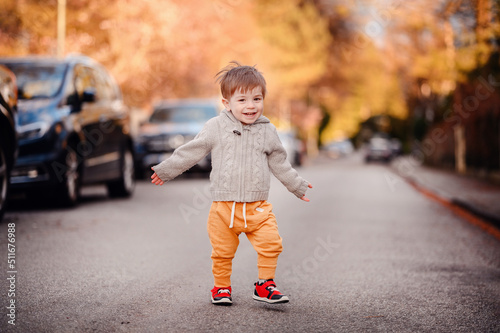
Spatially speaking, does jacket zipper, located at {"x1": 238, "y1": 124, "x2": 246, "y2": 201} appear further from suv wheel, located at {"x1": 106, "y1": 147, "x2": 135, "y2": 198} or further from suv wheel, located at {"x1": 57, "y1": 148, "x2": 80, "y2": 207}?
suv wheel, located at {"x1": 106, "y1": 147, "x2": 135, "y2": 198}

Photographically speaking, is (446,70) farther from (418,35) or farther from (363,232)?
(363,232)

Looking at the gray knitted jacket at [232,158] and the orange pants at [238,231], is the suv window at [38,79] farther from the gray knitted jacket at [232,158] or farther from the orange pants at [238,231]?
the orange pants at [238,231]

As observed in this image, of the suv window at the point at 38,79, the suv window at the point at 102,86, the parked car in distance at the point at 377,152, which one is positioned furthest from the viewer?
the parked car in distance at the point at 377,152

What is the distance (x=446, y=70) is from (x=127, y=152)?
17.9m

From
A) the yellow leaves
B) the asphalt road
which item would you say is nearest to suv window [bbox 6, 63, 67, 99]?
the asphalt road

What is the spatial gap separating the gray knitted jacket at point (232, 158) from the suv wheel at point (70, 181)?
5.07m

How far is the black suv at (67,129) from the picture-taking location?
9148 millimetres

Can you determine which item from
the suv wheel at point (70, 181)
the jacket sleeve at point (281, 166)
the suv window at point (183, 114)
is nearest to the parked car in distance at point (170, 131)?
the suv window at point (183, 114)

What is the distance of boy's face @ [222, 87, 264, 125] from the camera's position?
4609 millimetres

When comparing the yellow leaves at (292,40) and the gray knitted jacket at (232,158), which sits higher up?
the yellow leaves at (292,40)

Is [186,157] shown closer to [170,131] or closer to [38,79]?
[38,79]

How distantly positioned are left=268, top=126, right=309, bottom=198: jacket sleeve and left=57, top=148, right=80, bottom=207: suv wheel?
5234 mm

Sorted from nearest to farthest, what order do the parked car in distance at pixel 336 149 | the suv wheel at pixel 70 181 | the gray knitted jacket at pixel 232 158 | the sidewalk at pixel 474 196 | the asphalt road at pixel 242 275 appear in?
the asphalt road at pixel 242 275 → the gray knitted jacket at pixel 232 158 → the suv wheel at pixel 70 181 → the sidewalk at pixel 474 196 → the parked car in distance at pixel 336 149

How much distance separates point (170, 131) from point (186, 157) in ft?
42.2
